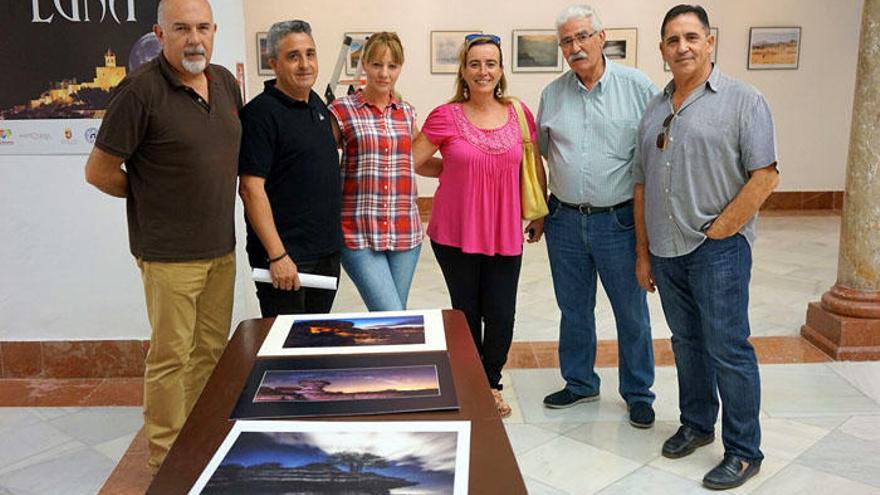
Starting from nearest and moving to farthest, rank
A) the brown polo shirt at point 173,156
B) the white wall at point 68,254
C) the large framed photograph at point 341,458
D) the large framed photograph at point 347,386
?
1. the large framed photograph at point 341,458
2. the large framed photograph at point 347,386
3. the brown polo shirt at point 173,156
4. the white wall at point 68,254

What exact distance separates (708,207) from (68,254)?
10.1 ft

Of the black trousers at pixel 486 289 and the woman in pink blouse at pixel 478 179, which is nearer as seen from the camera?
the woman in pink blouse at pixel 478 179

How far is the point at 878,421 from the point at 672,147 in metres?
1.81

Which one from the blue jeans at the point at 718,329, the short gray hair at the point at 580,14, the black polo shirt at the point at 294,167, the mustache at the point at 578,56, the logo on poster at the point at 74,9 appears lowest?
the blue jeans at the point at 718,329

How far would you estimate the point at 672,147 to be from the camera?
290 cm

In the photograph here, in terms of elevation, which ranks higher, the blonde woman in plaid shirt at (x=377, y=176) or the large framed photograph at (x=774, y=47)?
the large framed photograph at (x=774, y=47)

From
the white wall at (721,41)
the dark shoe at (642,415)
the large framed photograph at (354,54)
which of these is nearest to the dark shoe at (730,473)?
the dark shoe at (642,415)

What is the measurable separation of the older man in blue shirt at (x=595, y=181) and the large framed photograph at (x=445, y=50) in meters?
5.79

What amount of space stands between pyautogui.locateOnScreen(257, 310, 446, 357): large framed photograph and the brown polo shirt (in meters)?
0.72

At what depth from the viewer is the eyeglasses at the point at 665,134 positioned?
115 inches

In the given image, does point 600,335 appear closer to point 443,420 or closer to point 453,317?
point 453,317

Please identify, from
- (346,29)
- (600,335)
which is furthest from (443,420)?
(346,29)

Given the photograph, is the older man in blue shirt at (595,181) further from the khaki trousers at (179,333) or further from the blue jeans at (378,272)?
the khaki trousers at (179,333)

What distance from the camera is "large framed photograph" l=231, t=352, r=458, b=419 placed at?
65.7 inches
